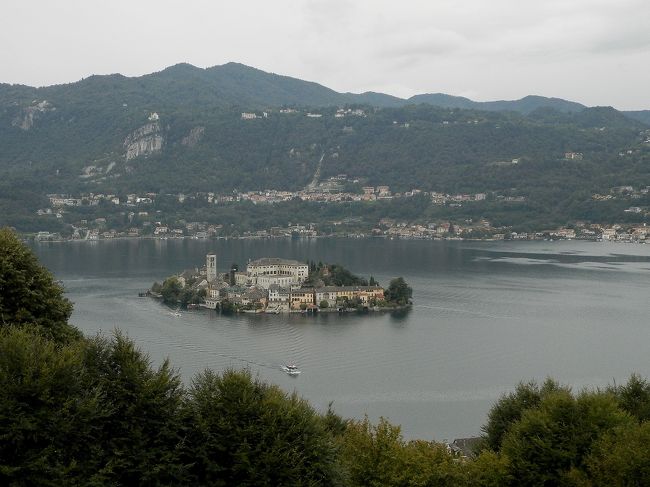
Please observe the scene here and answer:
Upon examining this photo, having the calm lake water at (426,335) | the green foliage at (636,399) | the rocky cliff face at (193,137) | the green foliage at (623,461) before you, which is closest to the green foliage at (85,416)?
the green foliage at (623,461)

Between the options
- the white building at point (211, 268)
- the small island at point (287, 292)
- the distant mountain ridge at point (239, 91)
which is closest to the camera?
the small island at point (287, 292)

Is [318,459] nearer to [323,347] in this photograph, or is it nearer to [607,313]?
[323,347]

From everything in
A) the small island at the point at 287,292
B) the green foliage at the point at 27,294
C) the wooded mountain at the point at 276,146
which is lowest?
the small island at the point at 287,292

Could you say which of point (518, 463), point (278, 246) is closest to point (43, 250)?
point (278, 246)

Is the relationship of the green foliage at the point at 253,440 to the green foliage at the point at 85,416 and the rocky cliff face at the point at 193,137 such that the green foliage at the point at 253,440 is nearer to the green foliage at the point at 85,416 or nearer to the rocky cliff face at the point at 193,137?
the green foliage at the point at 85,416

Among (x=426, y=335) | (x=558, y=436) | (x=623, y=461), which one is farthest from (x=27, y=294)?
Result: (x=426, y=335)

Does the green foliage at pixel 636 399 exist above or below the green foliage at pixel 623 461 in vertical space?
below

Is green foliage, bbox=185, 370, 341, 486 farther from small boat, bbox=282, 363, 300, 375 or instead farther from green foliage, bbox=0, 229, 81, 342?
small boat, bbox=282, 363, 300, 375
